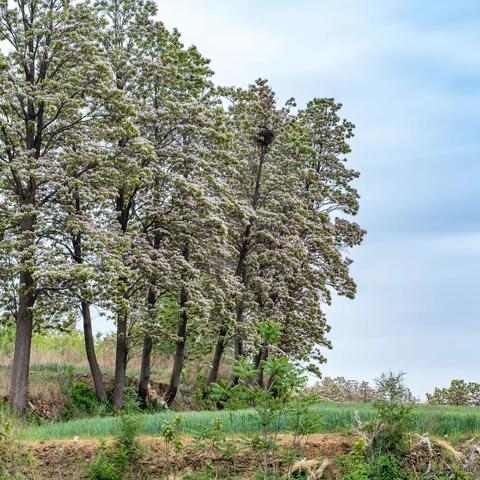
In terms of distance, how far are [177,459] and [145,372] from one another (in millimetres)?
14259

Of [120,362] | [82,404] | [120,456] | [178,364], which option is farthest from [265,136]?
[120,456]

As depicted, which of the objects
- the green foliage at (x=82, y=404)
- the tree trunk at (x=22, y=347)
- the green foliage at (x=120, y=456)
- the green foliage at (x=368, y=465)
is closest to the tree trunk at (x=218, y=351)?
the green foliage at (x=82, y=404)

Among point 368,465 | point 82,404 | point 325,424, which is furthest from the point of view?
point 82,404

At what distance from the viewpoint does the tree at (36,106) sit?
900 inches

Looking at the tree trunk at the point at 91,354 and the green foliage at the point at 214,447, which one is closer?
the green foliage at the point at 214,447

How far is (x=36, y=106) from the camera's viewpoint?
80.3ft

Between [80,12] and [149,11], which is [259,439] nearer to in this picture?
[80,12]

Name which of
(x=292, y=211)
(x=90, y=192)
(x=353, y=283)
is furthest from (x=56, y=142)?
(x=353, y=283)

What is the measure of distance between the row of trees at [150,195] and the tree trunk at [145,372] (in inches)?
2.7

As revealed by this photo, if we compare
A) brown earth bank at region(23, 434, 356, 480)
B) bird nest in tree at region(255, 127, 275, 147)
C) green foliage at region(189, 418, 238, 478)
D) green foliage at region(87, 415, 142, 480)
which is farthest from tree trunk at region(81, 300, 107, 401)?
green foliage at region(189, 418, 238, 478)

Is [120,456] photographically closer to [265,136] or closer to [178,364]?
[178,364]

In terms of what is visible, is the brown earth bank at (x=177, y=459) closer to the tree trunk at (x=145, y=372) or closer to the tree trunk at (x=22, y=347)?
the tree trunk at (x=22, y=347)

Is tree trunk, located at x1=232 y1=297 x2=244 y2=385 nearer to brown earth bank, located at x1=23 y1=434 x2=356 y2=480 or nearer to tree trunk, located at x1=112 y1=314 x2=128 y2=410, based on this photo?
tree trunk, located at x1=112 y1=314 x2=128 y2=410

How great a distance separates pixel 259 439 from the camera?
13.3 metres
